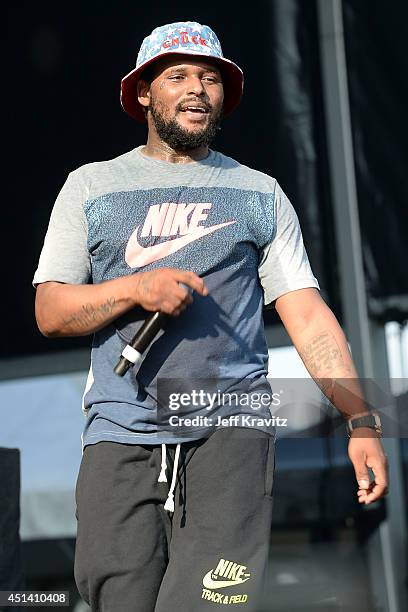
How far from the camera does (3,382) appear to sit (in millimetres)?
5023

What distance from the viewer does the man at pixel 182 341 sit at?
2006mm

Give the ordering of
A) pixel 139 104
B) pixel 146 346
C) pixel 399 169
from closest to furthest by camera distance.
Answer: pixel 146 346 → pixel 139 104 → pixel 399 169

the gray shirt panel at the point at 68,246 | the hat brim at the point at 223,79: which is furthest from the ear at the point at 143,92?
the gray shirt panel at the point at 68,246

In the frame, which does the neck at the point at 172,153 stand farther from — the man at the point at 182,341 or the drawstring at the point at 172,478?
the drawstring at the point at 172,478

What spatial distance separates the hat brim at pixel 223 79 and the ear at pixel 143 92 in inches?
0.5

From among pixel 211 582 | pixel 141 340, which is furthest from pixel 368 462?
pixel 141 340

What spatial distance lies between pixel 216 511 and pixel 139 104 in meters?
1.07

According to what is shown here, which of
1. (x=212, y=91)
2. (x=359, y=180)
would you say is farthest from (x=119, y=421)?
(x=359, y=180)

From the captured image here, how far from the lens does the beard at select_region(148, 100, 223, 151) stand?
2.34 metres

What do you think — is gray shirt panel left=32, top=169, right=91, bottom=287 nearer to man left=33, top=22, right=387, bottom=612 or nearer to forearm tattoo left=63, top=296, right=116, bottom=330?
man left=33, top=22, right=387, bottom=612

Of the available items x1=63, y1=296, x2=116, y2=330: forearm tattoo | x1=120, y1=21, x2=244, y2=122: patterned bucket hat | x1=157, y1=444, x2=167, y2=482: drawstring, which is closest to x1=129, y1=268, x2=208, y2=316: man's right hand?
x1=63, y1=296, x2=116, y2=330: forearm tattoo

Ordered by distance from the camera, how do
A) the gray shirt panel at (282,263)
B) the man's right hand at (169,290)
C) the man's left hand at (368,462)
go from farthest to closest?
the gray shirt panel at (282,263), the man's left hand at (368,462), the man's right hand at (169,290)

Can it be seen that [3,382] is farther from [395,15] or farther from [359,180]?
[395,15]

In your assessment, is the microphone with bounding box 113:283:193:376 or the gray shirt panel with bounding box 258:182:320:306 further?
the gray shirt panel with bounding box 258:182:320:306
